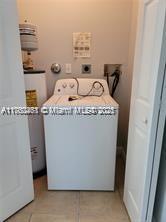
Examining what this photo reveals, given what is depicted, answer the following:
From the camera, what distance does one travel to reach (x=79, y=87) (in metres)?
2.16

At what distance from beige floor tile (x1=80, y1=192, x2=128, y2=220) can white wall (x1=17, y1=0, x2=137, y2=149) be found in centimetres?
99

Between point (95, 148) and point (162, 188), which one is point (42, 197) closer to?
point (95, 148)

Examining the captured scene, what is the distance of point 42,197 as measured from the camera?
181cm

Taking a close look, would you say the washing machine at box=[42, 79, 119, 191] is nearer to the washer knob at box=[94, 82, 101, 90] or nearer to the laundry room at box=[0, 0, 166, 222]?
the laundry room at box=[0, 0, 166, 222]

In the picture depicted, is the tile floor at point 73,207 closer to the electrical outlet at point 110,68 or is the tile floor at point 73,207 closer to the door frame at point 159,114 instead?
the door frame at point 159,114

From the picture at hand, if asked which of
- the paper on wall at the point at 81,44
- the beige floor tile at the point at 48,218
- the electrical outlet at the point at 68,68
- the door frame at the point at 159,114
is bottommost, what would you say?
the beige floor tile at the point at 48,218

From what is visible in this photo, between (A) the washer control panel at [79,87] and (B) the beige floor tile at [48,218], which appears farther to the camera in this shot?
(A) the washer control panel at [79,87]

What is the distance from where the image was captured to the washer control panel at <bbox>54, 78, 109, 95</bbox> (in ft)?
7.07

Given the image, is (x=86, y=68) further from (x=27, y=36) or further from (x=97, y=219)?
(x=97, y=219)

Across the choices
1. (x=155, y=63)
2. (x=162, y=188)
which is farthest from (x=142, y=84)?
(x=162, y=188)

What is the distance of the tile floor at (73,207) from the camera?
156cm

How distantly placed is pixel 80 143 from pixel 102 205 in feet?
2.04

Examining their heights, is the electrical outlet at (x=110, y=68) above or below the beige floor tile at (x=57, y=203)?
above

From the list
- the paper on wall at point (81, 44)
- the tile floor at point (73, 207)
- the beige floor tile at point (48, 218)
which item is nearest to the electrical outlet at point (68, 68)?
the paper on wall at point (81, 44)
